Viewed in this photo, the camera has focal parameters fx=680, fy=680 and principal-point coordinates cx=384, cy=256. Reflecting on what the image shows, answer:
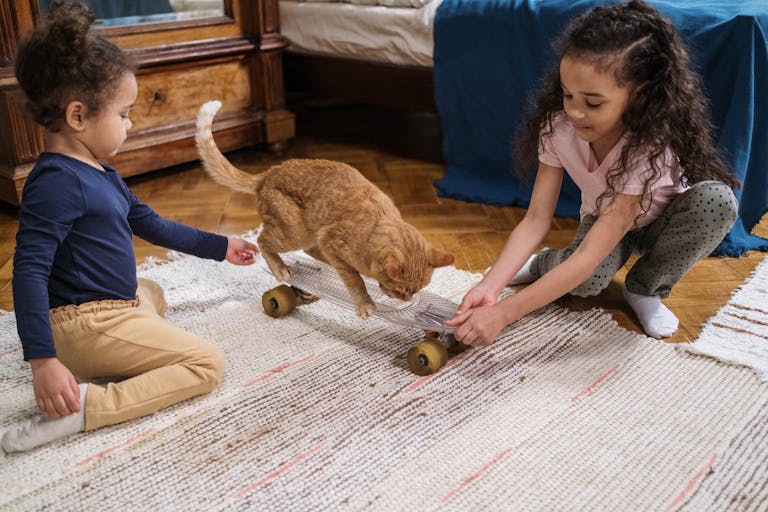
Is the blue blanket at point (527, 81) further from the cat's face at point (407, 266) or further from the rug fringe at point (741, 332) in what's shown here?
the cat's face at point (407, 266)

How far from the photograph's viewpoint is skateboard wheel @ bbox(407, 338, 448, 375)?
142 cm

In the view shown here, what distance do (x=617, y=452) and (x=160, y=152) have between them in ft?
7.16

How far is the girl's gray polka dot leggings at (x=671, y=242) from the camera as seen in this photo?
1596 millimetres

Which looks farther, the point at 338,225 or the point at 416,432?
the point at 338,225

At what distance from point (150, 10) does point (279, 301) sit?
1.57 metres

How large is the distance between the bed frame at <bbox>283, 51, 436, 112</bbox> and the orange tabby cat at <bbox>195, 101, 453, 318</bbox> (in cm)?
140

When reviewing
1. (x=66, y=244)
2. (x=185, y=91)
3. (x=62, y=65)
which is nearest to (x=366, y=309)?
(x=66, y=244)

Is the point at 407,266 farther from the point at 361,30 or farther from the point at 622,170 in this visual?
the point at 361,30

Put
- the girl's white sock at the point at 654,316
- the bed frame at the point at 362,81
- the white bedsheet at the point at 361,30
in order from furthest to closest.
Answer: the bed frame at the point at 362,81 < the white bedsheet at the point at 361,30 < the girl's white sock at the point at 654,316

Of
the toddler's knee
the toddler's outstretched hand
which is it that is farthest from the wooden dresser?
the toddler's knee

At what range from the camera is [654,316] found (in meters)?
1.67

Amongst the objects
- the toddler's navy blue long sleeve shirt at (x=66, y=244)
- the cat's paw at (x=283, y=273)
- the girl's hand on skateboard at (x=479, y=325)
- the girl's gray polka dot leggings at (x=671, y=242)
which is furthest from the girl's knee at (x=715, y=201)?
the toddler's navy blue long sleeve shirt at (x=66, y=244)

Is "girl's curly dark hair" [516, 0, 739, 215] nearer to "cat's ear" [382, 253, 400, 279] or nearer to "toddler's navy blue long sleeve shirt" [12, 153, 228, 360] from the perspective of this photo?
"cat's ear" [382, 253, 400, 279]

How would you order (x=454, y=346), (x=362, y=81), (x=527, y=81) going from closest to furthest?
(x=454, y=346) → (x=527, y=81) → (x=362, y=81)
